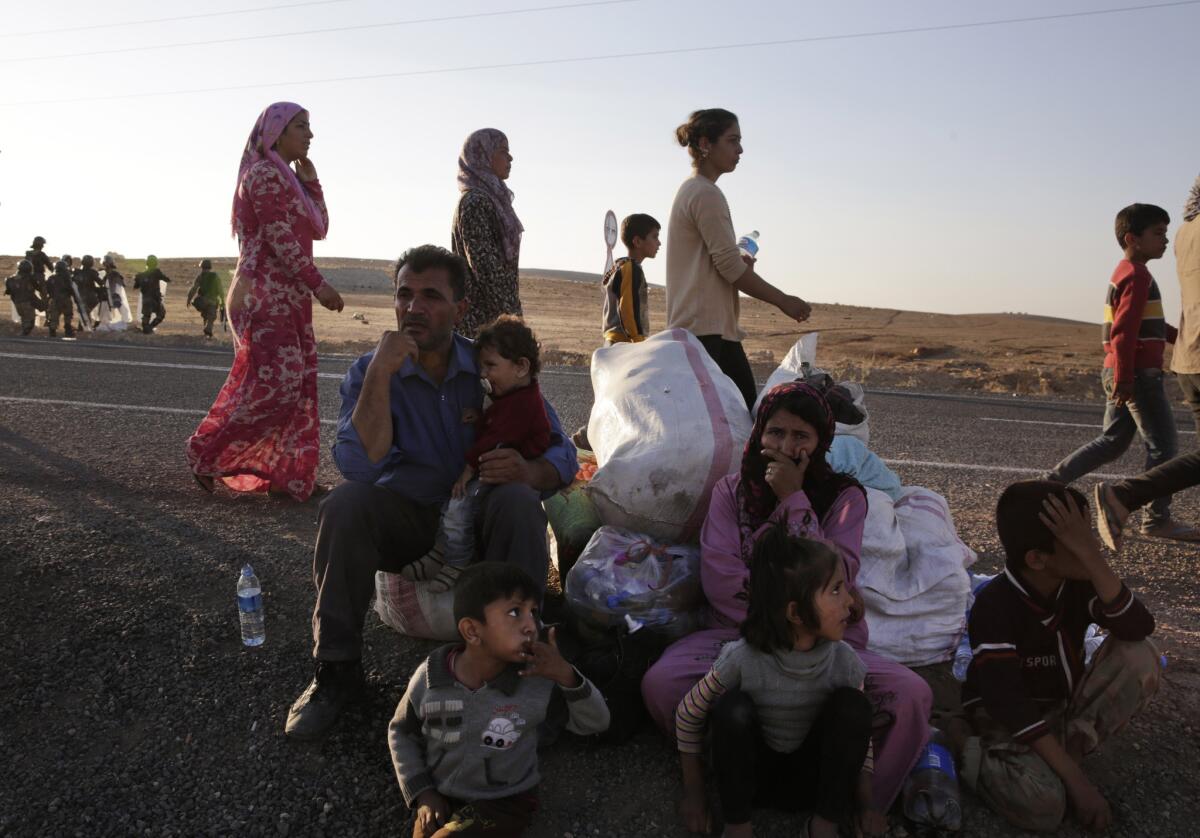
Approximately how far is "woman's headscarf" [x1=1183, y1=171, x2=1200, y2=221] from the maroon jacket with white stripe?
2.98m

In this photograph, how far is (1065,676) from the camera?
2.64m

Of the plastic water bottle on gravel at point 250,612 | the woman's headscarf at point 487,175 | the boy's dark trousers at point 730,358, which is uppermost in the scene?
the woman's headscarf at point 487,175

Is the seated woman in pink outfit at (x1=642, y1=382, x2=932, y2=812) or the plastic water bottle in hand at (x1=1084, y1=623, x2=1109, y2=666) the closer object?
the seated woman in pink outfit at (x1=642, y1=382, x2=932, y2=812)

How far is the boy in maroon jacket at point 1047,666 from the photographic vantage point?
2.45 meters

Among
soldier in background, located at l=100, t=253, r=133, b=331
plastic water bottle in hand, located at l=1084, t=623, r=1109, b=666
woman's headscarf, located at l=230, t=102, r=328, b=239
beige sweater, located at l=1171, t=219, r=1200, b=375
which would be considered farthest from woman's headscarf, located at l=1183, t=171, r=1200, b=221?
soldier in background, located at l=100, t=253, r=133, b=331

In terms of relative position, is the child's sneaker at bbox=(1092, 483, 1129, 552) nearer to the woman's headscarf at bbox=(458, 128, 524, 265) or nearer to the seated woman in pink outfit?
the seated woman in pink outfit

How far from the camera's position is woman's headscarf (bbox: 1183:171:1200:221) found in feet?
15.4

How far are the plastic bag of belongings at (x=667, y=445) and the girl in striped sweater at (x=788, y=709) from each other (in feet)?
3.39

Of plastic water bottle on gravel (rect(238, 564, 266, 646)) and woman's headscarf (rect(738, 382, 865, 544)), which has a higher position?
woman's headscarf (rect(738, 382, 865, 544))

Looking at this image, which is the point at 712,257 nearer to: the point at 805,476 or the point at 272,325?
the point at 805,476

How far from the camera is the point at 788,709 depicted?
7.90 feet

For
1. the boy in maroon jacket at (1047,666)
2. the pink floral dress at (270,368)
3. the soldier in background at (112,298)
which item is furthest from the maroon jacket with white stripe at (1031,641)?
the soldier in background at (112,298)

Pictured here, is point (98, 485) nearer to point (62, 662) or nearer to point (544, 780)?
point (62, 662)

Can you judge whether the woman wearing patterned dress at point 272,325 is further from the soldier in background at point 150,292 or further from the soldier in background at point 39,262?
the soldier in background at point 150,292
